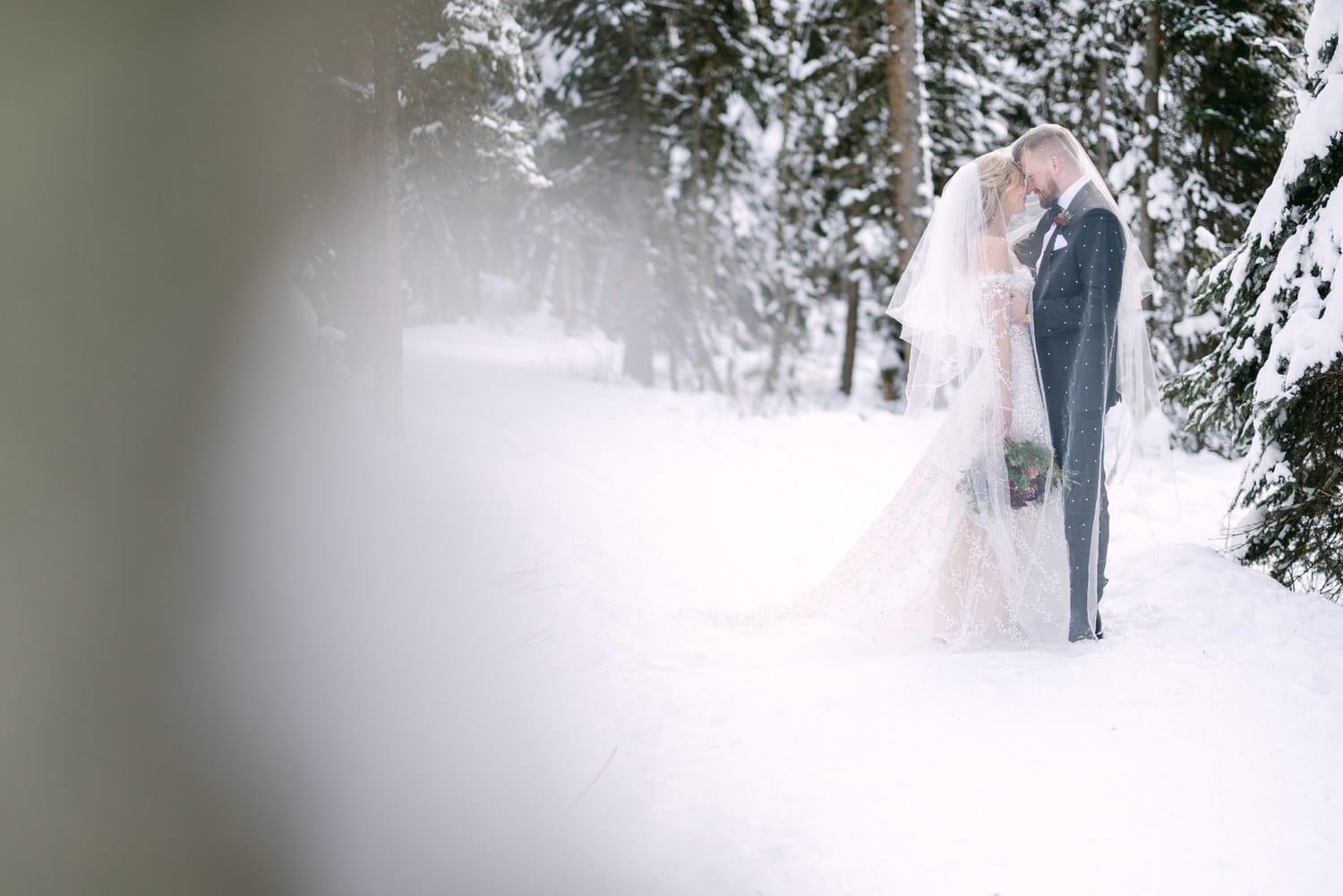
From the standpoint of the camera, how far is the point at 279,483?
5199 millimetres

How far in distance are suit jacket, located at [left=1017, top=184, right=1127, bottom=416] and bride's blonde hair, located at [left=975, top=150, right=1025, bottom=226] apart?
27 centimetres

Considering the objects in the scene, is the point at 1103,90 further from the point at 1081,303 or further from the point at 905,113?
the point at 1081,303

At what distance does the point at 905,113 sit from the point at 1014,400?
9.64 metres

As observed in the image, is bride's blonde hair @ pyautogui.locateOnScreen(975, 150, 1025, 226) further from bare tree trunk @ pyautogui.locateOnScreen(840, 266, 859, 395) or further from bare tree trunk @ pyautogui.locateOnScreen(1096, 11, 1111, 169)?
bare tree trunk @ pyautogui.locateOnScreen(840, 266, 859, 395)

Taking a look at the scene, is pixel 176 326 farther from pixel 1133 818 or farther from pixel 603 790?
pixel 1133 818

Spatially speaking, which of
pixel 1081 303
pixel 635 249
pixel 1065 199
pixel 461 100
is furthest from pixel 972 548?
pixel 635 249

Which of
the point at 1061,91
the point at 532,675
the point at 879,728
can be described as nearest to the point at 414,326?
the point at 1061,91

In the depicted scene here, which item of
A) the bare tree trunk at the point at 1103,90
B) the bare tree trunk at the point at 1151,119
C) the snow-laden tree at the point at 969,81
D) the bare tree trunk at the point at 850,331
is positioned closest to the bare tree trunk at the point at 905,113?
the snow-laden tree at the point at 969,81

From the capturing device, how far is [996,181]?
4.77 m

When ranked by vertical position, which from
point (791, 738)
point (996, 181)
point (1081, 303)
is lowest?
point (791, 738)

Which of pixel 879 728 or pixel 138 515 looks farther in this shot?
pixel 879 728

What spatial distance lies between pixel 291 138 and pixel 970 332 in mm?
3801

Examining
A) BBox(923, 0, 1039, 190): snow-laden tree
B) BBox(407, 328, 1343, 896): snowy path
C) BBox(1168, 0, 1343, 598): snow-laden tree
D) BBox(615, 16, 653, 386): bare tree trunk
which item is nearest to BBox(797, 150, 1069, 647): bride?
BBox(407, 328, 1343, 896): snowy path

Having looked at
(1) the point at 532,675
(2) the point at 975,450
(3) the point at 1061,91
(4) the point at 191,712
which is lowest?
(1) the point at 532,675
